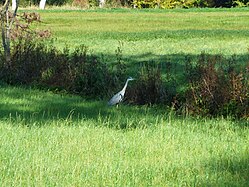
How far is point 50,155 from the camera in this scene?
23.8 feet

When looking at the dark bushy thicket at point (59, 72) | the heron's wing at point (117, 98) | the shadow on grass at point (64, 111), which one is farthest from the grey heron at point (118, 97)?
the dark bushy thicket at point (59, 72)

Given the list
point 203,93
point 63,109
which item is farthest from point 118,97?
point 203,93

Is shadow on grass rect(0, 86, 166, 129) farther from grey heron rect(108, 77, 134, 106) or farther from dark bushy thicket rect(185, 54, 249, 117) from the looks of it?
dark bushy thicket rect(185, 54, 249, 117)

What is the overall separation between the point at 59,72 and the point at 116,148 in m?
7.03

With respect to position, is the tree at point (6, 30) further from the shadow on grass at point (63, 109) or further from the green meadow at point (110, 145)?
the green meadow at point (110, 145)

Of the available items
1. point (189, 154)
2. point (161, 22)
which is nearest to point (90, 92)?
point (189, 154)

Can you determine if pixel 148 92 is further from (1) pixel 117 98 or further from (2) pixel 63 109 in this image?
(2) pixel 63 109

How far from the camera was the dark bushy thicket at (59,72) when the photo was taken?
45.1 ft

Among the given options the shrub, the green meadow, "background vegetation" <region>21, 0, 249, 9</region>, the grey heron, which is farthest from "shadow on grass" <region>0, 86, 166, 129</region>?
"background vegetation" <region>21, 0, 249, 9</region>

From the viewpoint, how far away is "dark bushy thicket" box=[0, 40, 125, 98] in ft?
45.1

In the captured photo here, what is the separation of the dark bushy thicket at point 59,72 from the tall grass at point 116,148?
279 centimetres

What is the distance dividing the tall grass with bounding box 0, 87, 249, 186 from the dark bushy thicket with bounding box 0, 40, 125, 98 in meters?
2.79

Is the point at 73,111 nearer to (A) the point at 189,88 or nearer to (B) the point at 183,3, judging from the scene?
(A) the point at 189,88

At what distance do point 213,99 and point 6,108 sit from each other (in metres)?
3.58
